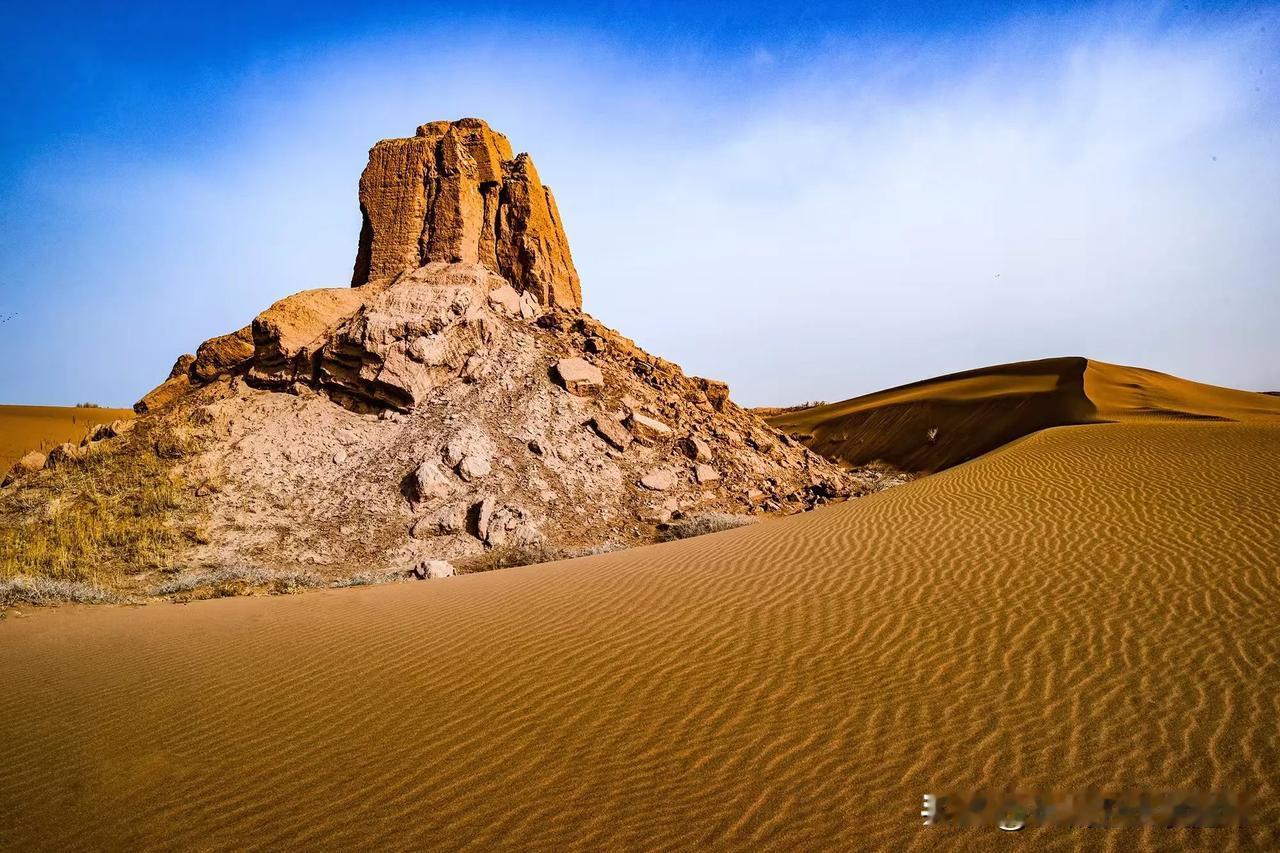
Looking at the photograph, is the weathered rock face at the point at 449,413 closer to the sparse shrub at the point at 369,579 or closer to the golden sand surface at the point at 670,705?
the sparse shrub at the point at 369,579

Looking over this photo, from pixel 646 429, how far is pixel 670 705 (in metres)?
12.9

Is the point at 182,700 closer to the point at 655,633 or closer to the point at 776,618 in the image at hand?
the point at 655,633

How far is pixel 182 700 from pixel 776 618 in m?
4.95

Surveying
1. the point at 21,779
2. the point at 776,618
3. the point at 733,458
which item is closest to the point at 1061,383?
the point at 733,458

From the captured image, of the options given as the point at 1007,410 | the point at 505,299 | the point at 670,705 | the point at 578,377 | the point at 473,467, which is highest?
the point at 505,299

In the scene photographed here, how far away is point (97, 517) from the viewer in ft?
43.4

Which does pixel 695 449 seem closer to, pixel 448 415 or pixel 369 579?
pixel 448 415

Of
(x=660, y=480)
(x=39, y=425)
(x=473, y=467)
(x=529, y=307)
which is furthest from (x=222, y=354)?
(x=39, y=425)

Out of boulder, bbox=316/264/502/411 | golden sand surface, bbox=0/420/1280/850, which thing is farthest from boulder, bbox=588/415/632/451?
golden sand surface, bbox=0/420/1280/850

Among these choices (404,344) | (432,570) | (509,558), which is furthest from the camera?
(404,344)

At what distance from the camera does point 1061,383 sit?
32312 millimetres

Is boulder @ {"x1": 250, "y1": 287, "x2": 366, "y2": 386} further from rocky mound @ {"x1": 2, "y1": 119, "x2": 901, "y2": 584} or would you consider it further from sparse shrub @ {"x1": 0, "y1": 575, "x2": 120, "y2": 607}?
sparse shrub @ {"x1": 0, "y1": 575, "x2": 120, "y2": 607}

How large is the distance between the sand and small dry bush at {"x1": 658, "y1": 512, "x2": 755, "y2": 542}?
2499cm

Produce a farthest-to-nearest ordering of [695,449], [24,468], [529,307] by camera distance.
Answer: [529,307] < [695,449] < [24,468]
